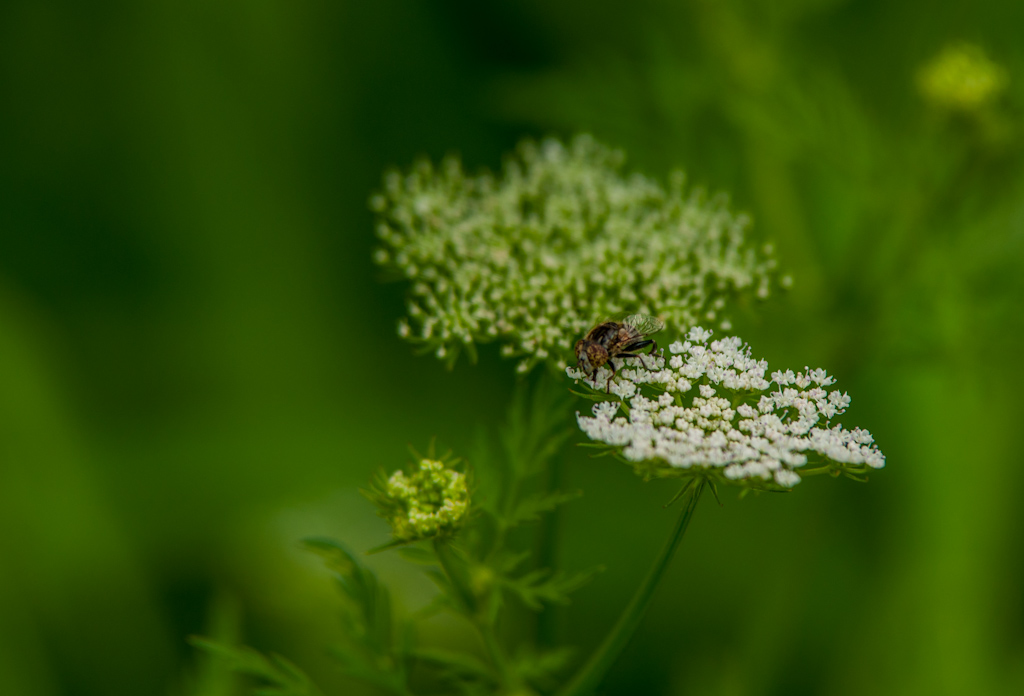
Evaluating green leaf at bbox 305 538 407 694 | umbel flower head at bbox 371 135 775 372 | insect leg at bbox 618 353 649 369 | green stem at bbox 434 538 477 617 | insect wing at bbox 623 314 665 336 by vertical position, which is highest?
umbel flower head at bbox 371 135 775 372

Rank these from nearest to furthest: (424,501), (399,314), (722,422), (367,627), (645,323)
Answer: (722,422), (424,501), (367,627), (645,323), (399,314)

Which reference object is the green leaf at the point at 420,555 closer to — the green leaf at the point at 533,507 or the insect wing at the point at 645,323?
the green leaf at the point at 533,507

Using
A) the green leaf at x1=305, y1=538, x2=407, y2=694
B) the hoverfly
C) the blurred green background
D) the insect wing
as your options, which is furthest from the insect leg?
the blurred green background

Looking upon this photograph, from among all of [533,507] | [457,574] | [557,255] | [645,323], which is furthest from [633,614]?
[557,255]

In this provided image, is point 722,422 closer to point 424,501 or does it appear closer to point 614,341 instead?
point 614,341

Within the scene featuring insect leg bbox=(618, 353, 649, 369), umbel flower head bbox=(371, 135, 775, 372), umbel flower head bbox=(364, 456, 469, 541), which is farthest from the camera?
umbel flower head bbox=(371, 135, 775, 372)

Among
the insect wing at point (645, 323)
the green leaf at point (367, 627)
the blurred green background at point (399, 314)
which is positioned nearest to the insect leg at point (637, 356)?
the insect wing at point (645, 323)

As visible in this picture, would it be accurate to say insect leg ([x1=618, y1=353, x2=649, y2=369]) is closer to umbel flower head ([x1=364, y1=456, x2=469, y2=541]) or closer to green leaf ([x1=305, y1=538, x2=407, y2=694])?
umbel flower head ([x1=364, y1=456, x2=469, y2=541])
